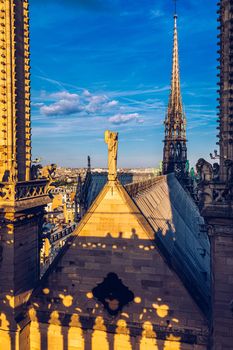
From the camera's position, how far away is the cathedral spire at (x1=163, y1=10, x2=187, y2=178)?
5581cm

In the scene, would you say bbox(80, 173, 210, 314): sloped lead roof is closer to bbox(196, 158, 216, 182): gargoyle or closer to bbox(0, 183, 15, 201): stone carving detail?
bbox(196, 158, 216, 182): gargoyle

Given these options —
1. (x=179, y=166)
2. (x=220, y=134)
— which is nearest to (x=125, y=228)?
(x=220, y=134)

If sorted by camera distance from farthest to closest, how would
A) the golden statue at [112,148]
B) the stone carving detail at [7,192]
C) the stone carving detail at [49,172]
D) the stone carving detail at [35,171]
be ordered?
the stone carving detail at [49,172] < the stone carving detail at [35,171] < the golden statue at [112,148] < the stone carving detail at [7,192]

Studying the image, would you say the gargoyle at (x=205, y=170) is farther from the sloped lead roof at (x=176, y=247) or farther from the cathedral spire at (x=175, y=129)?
the cathedral spire at (x=175, y=129)

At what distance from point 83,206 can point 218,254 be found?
20779 mm

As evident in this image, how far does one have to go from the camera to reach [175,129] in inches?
2219

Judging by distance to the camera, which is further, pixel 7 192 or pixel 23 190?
pixel 23 190

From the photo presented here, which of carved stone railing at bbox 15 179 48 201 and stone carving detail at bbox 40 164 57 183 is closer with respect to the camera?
carved stone railing at bbox 15 179 48 201

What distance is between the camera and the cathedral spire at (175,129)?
2197 inches

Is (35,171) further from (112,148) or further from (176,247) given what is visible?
(176,247)

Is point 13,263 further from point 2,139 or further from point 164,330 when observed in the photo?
point 164,330

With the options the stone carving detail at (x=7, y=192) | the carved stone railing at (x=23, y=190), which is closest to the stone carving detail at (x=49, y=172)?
the carved stone railing at (x=23, y=190)

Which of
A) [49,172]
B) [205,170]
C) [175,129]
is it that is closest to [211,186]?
[205,170]

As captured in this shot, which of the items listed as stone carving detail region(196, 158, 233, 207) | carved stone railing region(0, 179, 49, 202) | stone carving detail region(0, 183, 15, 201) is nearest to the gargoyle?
stone carving detail region(196, 158, 233, 207)
